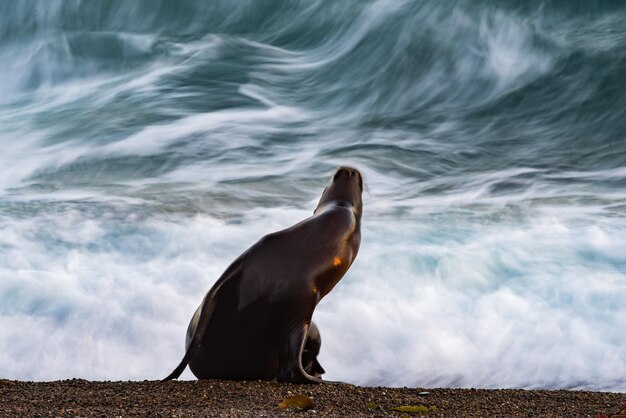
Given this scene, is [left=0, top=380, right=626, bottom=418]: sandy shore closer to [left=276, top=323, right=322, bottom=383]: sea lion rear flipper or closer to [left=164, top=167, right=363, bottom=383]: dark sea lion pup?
[left=276, top=323, right=322, bottom=383]: sea lion rear flipper

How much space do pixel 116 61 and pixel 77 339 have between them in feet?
36.4

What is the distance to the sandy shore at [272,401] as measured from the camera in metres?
5.75

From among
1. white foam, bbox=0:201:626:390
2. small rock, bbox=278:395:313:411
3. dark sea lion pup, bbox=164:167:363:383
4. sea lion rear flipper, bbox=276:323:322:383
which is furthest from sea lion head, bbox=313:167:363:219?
white foam, bbox=0:201:626:390

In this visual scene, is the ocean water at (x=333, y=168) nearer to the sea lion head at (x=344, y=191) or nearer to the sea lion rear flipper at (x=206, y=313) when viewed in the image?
the sea lion head at (x=344, y=191)

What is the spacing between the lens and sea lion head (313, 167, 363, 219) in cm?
738

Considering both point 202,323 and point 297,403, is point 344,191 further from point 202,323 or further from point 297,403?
point 297,403

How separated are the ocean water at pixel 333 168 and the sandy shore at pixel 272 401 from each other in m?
2.36

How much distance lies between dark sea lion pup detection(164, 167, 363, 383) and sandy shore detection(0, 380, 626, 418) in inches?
7.8

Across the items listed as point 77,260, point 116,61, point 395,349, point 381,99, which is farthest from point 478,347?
point 116,61

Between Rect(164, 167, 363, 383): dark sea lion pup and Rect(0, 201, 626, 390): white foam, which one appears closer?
Rect(164, 167, 363, 383): dark sea lion pup

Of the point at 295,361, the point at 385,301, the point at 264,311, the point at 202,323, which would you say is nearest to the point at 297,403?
the point at 295,361

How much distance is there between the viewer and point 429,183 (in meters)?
14.2

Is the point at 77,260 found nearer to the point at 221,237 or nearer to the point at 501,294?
the point at 221,237

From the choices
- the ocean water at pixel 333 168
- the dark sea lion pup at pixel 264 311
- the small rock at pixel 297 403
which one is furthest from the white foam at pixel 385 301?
the small rock at pixel 297 403
